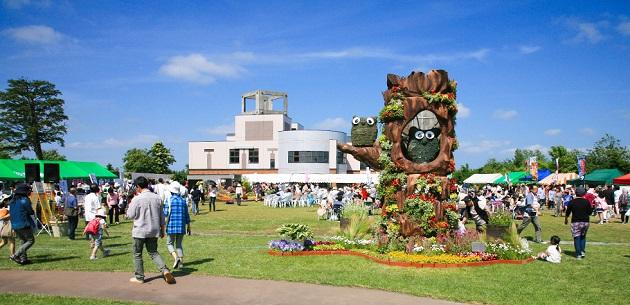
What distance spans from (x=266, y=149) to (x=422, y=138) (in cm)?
5688

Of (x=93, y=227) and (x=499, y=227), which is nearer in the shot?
(x=93, y=227)

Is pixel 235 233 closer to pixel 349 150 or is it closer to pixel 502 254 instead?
pixel 349 150

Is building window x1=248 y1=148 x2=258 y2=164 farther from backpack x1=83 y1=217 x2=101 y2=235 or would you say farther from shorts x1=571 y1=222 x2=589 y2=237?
shorts x1=571 y1=222 x2=589 y2=237

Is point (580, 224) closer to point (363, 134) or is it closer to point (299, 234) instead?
point (299, 234)

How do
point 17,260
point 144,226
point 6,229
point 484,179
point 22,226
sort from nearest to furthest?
point 144,226 → point 17,260 → point 22,226 → point 6,229 → point 484,179

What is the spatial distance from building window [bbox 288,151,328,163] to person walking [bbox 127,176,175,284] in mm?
56459

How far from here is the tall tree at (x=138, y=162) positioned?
287 feet

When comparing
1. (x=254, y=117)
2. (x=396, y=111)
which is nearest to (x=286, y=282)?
(x=396, y=111)

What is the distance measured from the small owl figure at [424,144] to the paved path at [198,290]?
576 cm

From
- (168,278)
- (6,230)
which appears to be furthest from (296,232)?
(6,230)

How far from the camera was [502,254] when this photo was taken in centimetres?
1140

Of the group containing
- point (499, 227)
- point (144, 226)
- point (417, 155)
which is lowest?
point (499, 227)

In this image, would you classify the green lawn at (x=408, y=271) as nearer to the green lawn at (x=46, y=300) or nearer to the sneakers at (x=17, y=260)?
the sneakers at (x=17, y=260)

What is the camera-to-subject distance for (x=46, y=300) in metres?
7.49
